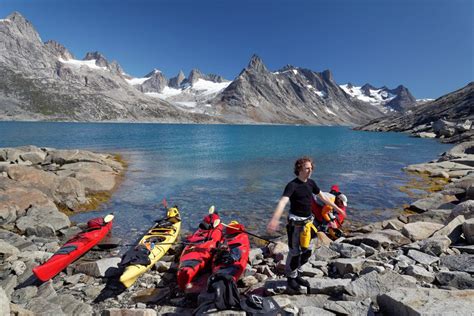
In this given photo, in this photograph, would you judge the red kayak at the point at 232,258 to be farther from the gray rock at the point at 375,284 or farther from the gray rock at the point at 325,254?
the gray rock at the point at 375,284

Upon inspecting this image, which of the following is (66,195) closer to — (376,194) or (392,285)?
(392,285)

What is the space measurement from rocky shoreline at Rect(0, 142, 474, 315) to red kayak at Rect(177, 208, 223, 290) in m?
0.51

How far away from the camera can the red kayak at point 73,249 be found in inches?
350

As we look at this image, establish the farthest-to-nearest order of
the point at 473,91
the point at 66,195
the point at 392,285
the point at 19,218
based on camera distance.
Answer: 1. the point at 473,91
2. the point at 66,195
3. the point at 19,218
4. the point at 392,285

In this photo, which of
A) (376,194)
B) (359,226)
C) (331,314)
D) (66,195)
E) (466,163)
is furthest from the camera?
(466,163)

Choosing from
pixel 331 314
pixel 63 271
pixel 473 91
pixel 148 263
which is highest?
pixel 473 91

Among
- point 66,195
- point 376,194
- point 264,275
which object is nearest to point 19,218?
point 66,195

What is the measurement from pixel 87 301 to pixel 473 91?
182 meters

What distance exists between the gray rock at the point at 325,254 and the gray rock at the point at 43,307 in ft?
23.8

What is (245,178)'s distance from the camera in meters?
28.8

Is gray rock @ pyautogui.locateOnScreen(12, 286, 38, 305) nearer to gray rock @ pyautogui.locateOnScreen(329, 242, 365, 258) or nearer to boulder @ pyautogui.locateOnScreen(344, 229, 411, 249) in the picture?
gray rock @ pyautogui.locateOnScreen(329, 242, 365, 258)

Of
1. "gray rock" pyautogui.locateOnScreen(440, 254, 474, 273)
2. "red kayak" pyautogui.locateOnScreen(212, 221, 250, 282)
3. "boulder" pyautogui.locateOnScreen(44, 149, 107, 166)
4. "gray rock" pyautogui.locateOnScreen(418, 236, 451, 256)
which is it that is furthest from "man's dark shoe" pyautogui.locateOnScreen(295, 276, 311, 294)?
"boulder" pyautogui.locateOnScreen(44, 149, 107, 166)

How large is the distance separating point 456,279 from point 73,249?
37.9 feet

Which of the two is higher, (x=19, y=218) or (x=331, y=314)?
(x=331, y=314)
